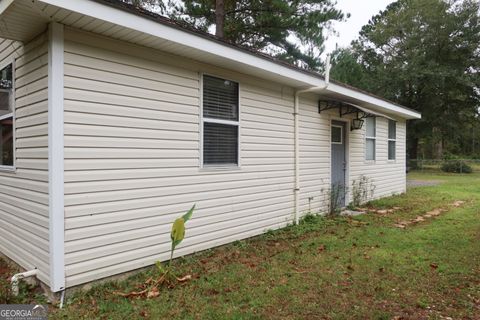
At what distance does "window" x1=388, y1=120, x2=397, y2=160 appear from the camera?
1026cm

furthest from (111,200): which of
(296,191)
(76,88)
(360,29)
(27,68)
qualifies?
(360,29)

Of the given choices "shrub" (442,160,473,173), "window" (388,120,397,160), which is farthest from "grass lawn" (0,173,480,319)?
"shrub" (442,160,473,173)

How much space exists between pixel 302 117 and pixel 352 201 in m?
3.07

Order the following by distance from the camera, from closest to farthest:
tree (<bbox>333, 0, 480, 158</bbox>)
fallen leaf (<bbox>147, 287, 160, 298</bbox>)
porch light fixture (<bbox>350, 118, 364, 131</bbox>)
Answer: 1. fallen leaf (<bbox>147, 287, 160, 298</bbox>)
2. porch light fixture (<bbox>350, 118, 364, 131</bbox>)
3. tree (<bbox>333, 0, 480, 158</bbox>)

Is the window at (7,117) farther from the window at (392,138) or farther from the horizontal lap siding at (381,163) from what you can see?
the window at (392,138)

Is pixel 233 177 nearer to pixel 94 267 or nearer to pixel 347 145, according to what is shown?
pixel 94 267

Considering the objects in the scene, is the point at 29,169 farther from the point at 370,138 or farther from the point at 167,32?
the point at 370,138

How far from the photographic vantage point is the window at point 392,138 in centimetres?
1026

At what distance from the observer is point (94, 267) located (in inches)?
132

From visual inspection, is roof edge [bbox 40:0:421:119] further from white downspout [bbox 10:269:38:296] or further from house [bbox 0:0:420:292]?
white downspout [bbox 10:269:38:296]

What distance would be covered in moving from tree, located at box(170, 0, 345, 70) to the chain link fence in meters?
15.0

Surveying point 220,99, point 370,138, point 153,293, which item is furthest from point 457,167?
point 153,293

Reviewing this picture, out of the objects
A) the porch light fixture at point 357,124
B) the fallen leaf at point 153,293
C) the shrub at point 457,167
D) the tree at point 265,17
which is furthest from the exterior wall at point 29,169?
the shrub at point 457,167

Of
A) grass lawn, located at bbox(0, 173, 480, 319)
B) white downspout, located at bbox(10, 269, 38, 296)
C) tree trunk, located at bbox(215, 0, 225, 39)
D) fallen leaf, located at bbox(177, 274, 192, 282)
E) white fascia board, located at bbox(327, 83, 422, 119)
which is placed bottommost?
grass lawn, located at bbox(0, 173, 480, 319)
